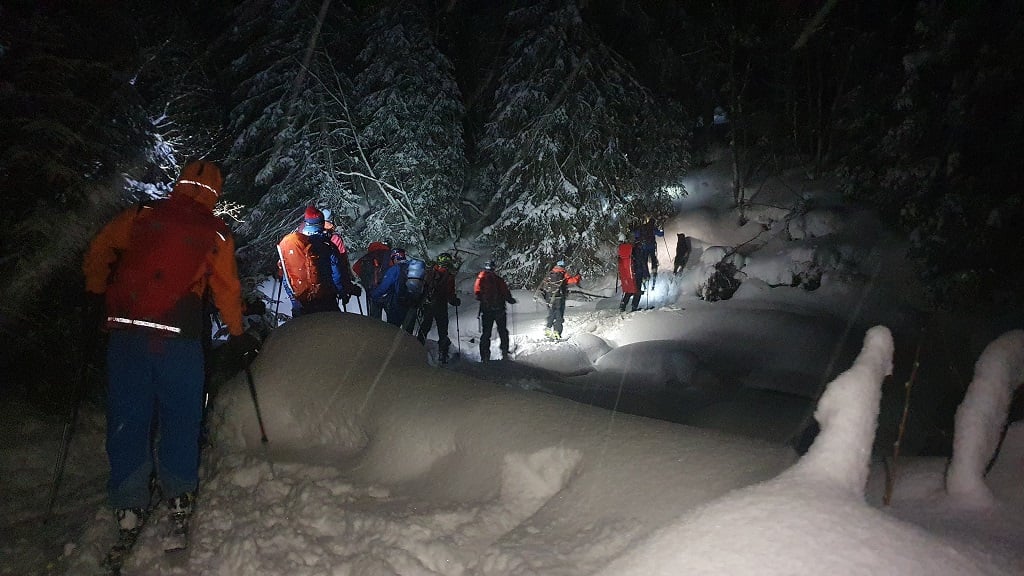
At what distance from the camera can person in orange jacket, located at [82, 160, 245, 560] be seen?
3.05 metres

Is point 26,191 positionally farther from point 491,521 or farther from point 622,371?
point 622,371

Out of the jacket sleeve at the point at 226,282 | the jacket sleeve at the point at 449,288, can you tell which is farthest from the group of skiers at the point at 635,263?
the jacket sleeve at the point at 226,282

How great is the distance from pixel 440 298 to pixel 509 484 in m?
7.34

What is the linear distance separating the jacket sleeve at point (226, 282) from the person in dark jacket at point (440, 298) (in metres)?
6.33

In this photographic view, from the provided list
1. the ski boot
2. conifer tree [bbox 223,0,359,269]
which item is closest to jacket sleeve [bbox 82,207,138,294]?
the ski boot

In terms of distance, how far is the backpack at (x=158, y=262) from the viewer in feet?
9.92

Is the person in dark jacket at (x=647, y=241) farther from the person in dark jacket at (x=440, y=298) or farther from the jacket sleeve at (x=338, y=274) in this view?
the jacket sleeve at (x=338, y=274)

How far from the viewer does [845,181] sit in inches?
565

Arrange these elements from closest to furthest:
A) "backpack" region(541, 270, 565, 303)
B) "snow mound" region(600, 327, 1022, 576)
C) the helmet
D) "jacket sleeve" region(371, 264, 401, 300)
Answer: "snow mound" region(600, 327, 1022, 576), the helmet, "jacket sleeve" region(371, 264, 401, 300), "backpack" region(541, 270, 565, 303)

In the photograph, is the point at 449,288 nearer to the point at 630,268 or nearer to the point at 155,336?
the point at 630,268

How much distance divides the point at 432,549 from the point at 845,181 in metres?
15.5

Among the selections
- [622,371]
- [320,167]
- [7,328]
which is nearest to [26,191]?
[7,328]

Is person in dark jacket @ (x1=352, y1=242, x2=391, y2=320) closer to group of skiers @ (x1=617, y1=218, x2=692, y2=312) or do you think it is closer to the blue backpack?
the blue backpack

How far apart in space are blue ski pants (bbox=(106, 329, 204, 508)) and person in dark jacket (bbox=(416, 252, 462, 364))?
6.59 metres
